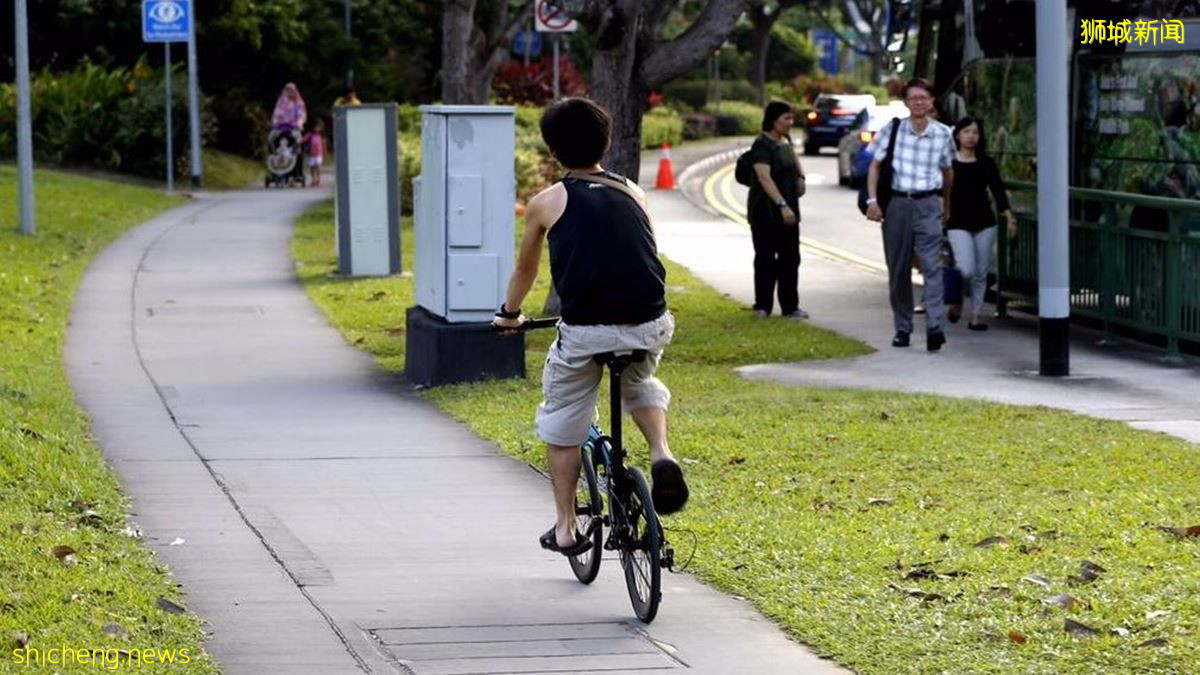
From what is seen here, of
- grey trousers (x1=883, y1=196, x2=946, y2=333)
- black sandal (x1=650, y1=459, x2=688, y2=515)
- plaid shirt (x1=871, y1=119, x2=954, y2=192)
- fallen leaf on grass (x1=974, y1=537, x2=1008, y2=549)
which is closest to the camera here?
black sandal (x1=650, y1=459, x2=688, y2=515)

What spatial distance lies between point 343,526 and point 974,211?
8.26 metres

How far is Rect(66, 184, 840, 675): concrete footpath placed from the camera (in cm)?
686

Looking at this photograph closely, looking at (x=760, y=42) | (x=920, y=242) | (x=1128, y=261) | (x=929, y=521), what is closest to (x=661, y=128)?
(x=760, y=42)

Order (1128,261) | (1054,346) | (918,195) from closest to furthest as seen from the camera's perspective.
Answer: (1054,346) → (918,195) → (1128,261)

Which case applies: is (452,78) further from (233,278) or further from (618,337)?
(618,337)

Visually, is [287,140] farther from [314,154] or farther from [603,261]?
[603,261]

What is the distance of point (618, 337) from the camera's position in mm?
7168

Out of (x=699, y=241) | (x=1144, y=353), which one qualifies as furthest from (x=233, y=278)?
(x=1144, y=353)

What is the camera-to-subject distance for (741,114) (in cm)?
6150

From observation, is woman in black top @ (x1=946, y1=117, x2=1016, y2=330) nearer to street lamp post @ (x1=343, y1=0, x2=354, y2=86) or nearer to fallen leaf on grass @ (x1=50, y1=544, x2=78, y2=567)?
fallen leaf on grass @ (x1=50, y1=544, x2=78, y2=567)

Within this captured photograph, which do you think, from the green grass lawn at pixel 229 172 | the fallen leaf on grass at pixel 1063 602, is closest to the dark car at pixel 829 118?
the green grass lawn at pixel 229 172

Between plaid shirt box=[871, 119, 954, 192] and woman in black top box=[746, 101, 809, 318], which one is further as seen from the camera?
woman in black top box=[746, 101, 809, 318]

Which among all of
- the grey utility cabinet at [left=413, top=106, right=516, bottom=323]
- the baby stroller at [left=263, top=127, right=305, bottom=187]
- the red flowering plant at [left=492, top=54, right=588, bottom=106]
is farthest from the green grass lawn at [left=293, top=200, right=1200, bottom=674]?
the red flowering plant at [left=492, top=54, right=588, bottom=106]

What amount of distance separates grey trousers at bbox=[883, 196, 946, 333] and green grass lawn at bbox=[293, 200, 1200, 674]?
1.68 metres
